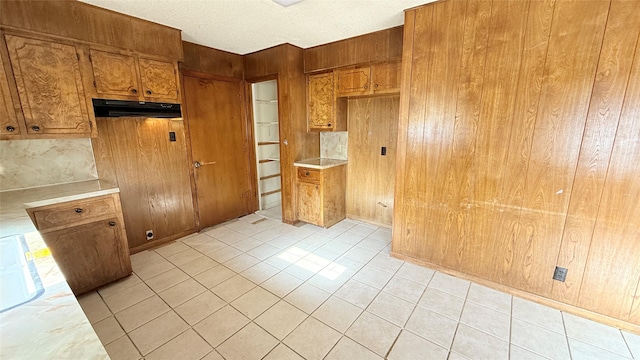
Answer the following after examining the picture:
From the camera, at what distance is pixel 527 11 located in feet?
6.08

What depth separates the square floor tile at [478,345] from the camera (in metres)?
1.62

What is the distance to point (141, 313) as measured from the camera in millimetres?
1998

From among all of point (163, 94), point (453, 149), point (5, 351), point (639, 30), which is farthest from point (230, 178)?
point (639, 30)

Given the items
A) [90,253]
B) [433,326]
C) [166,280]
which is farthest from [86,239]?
[433,326]

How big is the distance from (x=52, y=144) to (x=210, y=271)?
6.10 ft

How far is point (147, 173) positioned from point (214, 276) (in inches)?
57.1

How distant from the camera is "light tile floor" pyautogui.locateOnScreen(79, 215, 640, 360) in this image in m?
1.67

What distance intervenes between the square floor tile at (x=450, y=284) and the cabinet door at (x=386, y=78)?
2.02 m

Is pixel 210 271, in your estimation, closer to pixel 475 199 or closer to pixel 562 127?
pixel 475 199

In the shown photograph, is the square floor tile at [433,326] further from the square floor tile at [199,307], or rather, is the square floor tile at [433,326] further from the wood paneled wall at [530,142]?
the square floor tile at [199,307]

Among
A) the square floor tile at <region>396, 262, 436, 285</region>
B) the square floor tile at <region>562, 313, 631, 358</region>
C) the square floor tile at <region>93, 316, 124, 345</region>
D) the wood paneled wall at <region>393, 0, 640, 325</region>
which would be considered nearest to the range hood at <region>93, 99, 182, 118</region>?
the square floor tile at <region>93, 316, 124, 345</region>

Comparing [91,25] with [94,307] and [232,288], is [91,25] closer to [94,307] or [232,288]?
[94,307]

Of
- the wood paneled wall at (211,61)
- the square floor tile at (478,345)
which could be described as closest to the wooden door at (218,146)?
the wood paneled wall at (211,61)

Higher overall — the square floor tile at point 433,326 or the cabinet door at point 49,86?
the cabinet door at point 49,86
